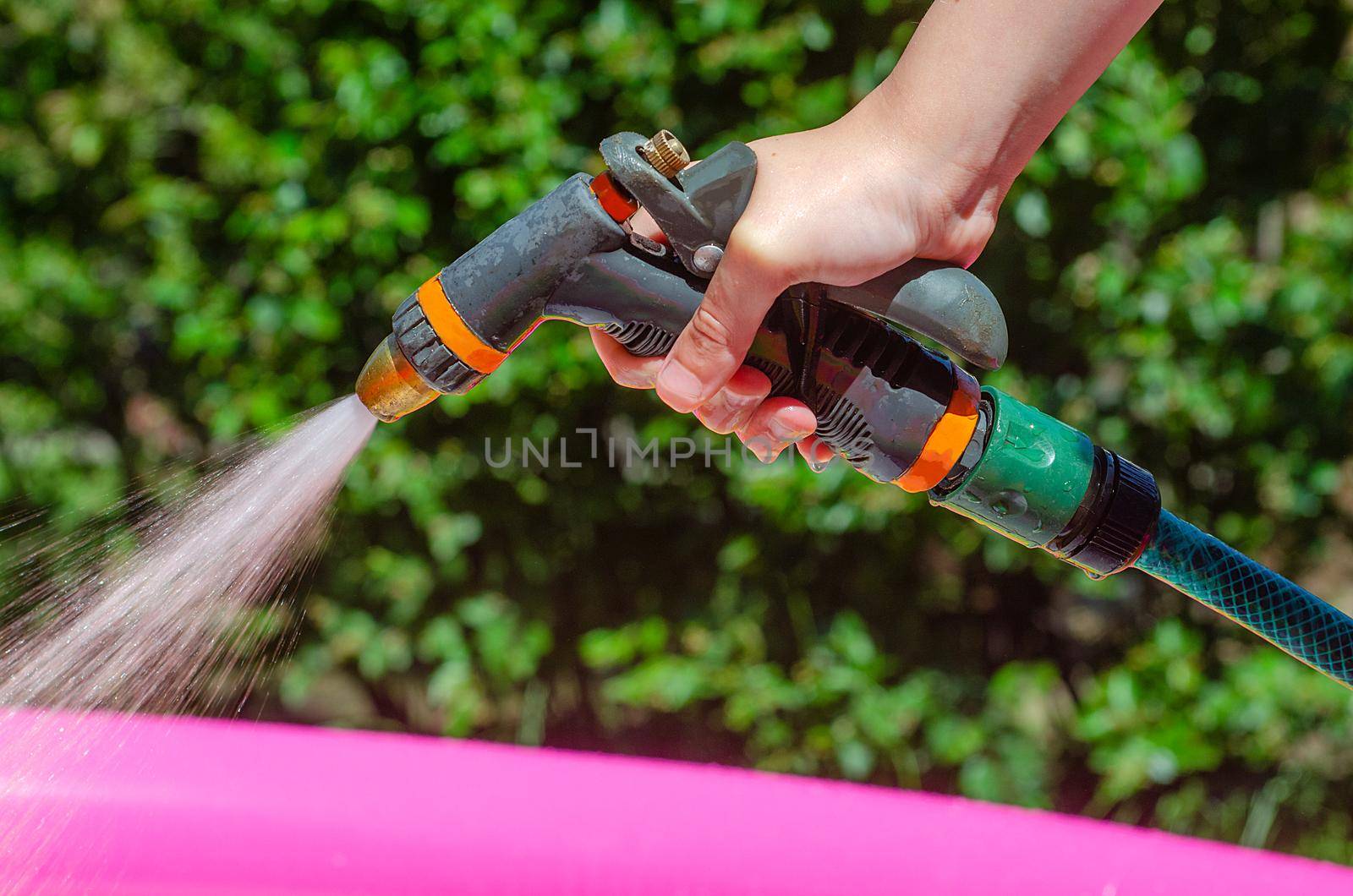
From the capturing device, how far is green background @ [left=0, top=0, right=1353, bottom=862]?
1783mm

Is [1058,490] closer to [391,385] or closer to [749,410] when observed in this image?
[749,410]

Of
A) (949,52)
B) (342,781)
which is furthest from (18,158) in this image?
(949,52)

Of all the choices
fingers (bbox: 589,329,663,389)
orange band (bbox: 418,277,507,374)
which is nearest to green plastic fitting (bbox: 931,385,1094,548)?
fingers (bbox: 589,329,663,389)

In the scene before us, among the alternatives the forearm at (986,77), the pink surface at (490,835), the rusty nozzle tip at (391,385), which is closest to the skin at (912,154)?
the forearm at (986,77)

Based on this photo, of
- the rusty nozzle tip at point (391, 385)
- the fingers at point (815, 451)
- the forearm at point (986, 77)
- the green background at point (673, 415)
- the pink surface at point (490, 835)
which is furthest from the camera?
the green background at point (673, 415)

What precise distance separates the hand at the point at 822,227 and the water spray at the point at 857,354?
0.08 ft

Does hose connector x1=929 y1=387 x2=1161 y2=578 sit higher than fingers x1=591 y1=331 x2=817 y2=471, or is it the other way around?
fingers x1=591 y1=331 x2=817 y2=471

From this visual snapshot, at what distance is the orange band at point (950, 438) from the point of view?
2.77 feet

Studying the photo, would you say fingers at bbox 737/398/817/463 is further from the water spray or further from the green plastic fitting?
the green plastic fitting

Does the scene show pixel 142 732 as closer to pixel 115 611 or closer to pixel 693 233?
pixel 115 611

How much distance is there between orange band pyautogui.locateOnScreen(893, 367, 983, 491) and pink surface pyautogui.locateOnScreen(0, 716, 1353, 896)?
576 millimetres

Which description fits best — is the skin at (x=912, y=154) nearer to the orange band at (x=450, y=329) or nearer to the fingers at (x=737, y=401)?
the fingers at (x=737, y=401)

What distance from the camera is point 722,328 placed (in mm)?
807

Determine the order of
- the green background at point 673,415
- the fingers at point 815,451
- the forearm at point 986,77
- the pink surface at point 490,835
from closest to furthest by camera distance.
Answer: the forearm at point 986,77, the fingers at point 815,451, the pink surface at point 490,835, the green background at point 673,415
